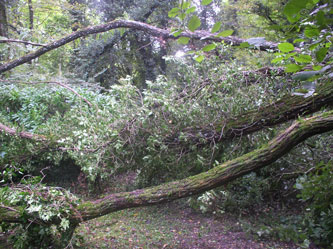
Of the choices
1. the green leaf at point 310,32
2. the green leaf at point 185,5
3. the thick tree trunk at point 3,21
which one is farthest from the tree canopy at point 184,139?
the thick tree trunk at point 3,21

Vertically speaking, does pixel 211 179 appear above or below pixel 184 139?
below

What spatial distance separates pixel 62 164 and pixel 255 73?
5137 mm

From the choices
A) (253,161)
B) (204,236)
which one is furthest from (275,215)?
(253,161)

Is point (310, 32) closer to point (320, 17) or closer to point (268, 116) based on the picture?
point (320, 17)

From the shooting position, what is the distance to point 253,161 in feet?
9.00

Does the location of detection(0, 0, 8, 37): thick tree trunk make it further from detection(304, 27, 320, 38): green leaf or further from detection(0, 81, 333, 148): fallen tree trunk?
detection(304, 27, 320, 38): green leaf

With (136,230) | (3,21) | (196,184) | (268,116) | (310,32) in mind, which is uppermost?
(3,21)

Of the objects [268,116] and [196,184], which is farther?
[268,116]

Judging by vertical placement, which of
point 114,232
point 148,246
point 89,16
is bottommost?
point 114,232

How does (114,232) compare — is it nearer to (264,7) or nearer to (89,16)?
(264,7)

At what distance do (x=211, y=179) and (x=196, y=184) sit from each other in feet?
0.62

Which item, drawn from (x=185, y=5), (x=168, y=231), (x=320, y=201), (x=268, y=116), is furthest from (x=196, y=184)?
(x=185, y=5)

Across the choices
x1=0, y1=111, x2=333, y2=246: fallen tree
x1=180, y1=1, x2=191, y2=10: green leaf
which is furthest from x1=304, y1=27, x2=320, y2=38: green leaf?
x1=0, y1=111, x2=333, y2=246: fallen tree

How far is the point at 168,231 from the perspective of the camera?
4.29 metres
